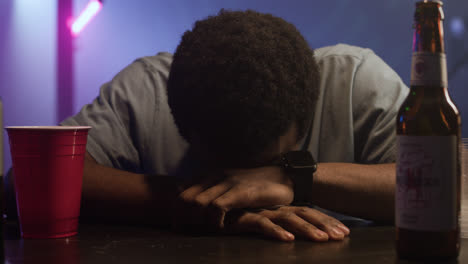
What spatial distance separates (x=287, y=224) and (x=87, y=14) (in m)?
2.10

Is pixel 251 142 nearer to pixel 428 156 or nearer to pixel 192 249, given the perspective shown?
pixel 192 249

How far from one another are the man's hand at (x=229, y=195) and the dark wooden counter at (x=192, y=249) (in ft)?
0.19

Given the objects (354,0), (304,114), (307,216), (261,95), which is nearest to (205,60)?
(261,95)

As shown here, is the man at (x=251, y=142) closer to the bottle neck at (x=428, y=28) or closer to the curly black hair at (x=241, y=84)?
the curly black hair at (x=241, y=84)

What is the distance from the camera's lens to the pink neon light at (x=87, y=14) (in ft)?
8.32

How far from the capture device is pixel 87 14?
8.34 ft

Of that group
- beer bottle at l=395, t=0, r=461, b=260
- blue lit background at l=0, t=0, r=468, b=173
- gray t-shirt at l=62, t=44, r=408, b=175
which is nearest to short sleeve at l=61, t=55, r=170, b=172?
gray t-shirt at l=62, t=44, r=408, b=175

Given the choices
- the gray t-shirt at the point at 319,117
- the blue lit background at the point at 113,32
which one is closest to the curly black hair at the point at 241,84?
the gray t-shirt at the point at 319,117

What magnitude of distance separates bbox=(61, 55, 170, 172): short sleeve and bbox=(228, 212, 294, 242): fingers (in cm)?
56

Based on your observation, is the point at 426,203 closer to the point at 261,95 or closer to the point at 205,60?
the point at 261,95

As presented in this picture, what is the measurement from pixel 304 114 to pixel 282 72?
13 cm

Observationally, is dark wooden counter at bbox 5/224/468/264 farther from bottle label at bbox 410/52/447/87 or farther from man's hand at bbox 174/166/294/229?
bottle label at bbox 410/52/447/87

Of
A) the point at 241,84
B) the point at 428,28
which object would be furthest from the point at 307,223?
the point at 428,28

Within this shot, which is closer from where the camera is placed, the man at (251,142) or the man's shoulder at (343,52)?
the man at (251,142)
